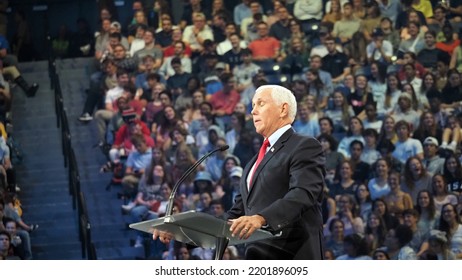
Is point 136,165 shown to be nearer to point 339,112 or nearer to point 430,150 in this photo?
point 339,112

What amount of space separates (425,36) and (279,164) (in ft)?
25.0

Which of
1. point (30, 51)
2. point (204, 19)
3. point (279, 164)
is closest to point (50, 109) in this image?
point (30, 51)

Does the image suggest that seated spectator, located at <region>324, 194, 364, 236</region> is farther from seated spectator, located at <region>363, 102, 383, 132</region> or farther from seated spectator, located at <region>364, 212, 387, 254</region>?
seated spectator, located at <region>363, 102, 383, 132</region>

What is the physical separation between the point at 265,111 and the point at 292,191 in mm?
324

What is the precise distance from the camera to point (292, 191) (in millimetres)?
3693

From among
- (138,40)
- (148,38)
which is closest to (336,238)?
(148,38)

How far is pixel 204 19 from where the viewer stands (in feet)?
38.9

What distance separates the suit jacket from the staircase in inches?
258

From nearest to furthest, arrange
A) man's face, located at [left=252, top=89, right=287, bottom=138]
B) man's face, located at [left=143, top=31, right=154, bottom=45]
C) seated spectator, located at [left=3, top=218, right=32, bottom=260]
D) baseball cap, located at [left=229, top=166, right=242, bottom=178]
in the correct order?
man's face, located at [left=252, top=89, right=287, bottom=138] → seated spectator, located at [left=3, top=218, right=32, bottom=260] → baseball cap, located at [left=229, top=166, right=242, bottom=178] → man's face, located at [left=143, top=31, right=154, bottom=45]

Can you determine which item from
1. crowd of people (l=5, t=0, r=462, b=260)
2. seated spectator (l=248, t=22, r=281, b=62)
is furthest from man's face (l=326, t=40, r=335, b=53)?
seated spectator (l=248, t=22, r=281, b=62)

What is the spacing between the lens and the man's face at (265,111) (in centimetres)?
386

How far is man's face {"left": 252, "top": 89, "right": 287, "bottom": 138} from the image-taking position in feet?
12.7
